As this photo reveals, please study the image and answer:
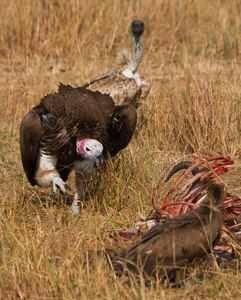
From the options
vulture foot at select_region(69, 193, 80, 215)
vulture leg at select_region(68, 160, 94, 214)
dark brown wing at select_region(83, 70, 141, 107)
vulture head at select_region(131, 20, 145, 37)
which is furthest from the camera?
vulture head at select_region(131, 20, 145, 37)

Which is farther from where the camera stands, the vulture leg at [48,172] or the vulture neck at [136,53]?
the vulture neck at [136,53]

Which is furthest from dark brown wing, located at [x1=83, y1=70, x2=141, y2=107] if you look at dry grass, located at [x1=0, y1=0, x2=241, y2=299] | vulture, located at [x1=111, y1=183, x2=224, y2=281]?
vulture, located at [x1=111, y1=183, x2=224, y2=281]

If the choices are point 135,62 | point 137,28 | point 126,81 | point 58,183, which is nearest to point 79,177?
point 58,183

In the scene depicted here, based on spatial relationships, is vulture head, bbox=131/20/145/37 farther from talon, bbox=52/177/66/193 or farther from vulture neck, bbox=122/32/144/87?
talon, bbox=52/177/66/193

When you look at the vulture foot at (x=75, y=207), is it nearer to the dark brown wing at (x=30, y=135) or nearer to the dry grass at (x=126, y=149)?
the dry grass at (x=126, y=149)

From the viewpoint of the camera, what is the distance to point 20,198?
487 cm

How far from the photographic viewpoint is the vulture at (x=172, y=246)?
3291 millimetres

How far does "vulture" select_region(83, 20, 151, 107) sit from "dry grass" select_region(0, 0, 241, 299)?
0.77 ft

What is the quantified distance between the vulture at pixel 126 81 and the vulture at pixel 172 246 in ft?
10.9

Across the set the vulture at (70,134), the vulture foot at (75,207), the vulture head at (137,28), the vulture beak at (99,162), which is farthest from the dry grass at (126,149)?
the vulture head at (137,28)

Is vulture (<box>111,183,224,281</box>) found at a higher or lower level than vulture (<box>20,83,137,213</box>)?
lower

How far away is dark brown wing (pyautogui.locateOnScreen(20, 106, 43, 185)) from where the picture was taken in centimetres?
439

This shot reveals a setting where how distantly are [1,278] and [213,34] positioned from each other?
21.2ft

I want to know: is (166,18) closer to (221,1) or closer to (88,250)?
(221,1)
